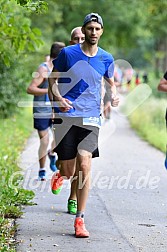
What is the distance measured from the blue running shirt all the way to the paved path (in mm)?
1201

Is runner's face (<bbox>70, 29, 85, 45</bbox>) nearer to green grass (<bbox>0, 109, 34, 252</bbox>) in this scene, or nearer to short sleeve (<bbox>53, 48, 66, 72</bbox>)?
short sleeve (<bbox>53, 48, 66, 72</bbox>)

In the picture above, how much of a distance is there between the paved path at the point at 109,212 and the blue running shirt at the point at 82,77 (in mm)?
1201

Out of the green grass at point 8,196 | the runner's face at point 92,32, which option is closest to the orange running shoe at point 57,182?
the green grass at point 8,196

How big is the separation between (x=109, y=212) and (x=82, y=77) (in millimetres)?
1889

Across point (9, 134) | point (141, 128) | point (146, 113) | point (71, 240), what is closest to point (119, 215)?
point (71, 240)

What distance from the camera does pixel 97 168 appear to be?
12.4m

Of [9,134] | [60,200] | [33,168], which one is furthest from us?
[9,134]

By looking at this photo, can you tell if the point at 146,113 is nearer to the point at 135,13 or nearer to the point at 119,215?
the point at 119,215

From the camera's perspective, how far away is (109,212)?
8.35 metres

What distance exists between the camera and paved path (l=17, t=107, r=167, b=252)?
22.0 feet

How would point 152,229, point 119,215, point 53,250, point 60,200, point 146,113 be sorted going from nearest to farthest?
point 53,250 < point 152,229 < point 119,215 < point 60,200 < point 146,113

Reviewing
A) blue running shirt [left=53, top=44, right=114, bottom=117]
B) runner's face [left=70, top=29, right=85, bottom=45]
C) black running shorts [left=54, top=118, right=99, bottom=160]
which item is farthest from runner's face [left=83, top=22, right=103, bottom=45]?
runner's face [left=70, top=29, right=85, bottom=45]

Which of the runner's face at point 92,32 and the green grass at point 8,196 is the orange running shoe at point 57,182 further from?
the runner's face at point 92,32

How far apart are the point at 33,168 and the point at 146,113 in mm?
11727
